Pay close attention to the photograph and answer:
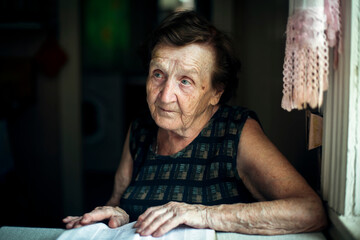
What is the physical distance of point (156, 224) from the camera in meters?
0.93

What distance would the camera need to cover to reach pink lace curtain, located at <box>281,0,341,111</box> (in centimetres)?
82

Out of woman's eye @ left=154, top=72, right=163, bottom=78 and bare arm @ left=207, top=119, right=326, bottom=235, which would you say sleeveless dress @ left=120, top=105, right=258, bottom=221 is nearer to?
bare arm @ left=207, top=119, right=326, bottom=235

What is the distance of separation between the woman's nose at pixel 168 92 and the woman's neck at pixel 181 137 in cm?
16

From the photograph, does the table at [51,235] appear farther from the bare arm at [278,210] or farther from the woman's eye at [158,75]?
the woman's eye at [158,75]

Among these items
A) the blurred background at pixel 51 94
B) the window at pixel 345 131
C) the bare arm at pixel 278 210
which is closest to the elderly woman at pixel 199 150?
the bare arm at pixel 278 210

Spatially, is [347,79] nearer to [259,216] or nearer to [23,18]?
[259,216]

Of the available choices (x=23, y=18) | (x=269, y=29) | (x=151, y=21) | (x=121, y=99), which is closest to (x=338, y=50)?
(x=269, y=29)

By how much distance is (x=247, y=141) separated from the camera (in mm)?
1222

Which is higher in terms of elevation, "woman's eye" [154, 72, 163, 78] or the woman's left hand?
"woman's eye" [154, 72, 163, 78]

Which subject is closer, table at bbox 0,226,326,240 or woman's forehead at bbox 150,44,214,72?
table at bbox 0,226,326,240

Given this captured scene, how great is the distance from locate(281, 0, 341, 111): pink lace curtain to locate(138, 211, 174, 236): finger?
1.43 ft

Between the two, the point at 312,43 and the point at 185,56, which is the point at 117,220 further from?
the point at 312,43

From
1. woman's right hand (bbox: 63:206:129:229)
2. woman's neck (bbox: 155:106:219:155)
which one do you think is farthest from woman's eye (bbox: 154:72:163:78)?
woman's right hand (bbox: 63:206:129:229)

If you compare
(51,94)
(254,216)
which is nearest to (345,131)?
(254,216)
